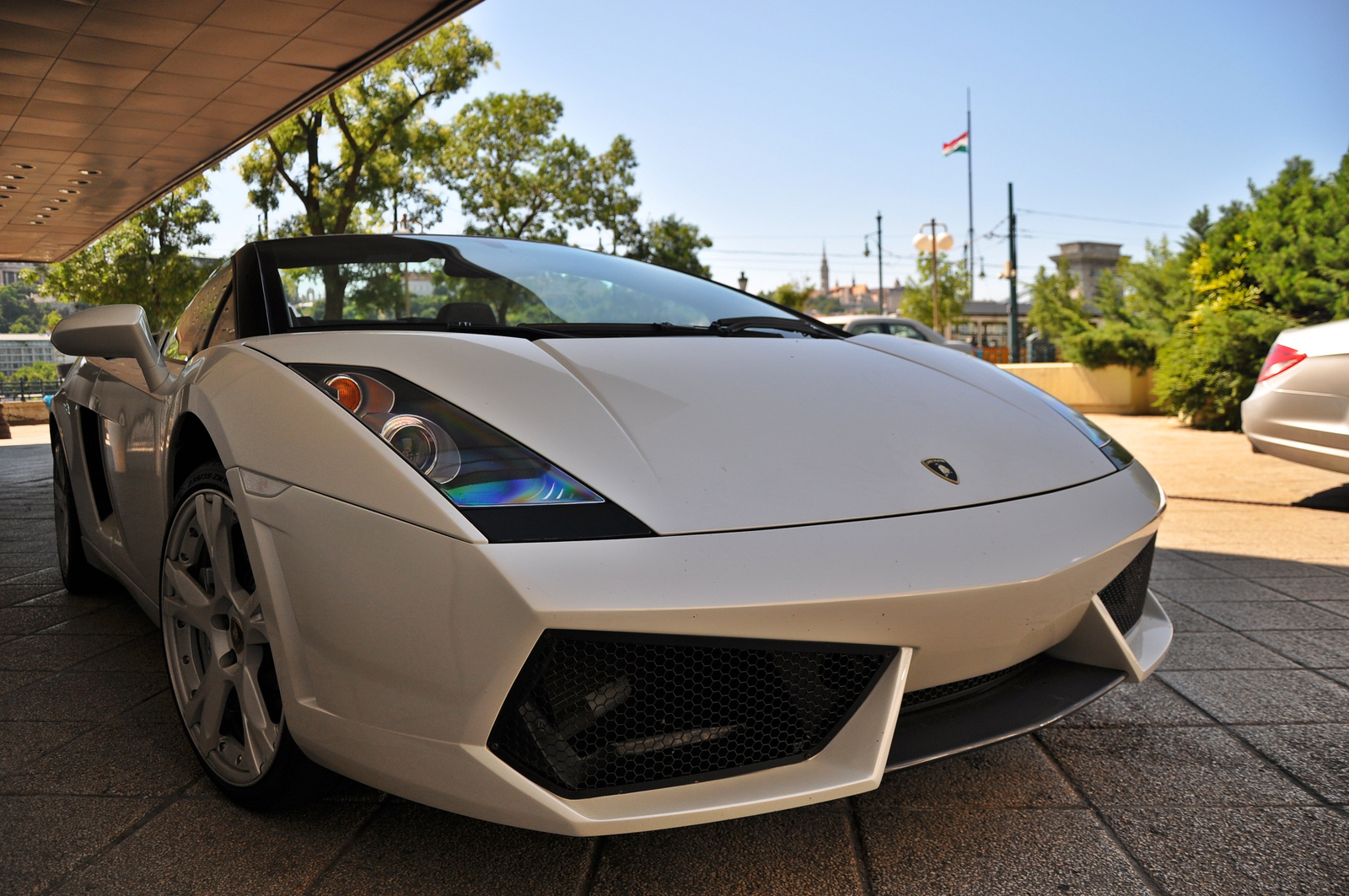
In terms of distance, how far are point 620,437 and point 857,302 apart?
14870 centimetres

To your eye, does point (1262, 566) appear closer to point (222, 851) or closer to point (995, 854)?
point (995, 854)

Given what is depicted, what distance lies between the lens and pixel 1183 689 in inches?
90.4

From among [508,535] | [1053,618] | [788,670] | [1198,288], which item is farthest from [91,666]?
[1198,288]

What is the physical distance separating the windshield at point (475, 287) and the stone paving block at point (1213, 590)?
6.06 feet

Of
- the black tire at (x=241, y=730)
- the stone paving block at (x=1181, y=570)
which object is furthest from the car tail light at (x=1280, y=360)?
the black tire at (x=241, y=730)

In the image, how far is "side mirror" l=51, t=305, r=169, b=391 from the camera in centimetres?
216

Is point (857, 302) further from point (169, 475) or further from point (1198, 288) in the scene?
point (169, 475)

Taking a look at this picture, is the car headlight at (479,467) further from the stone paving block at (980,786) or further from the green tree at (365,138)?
the green tree at (365,138)

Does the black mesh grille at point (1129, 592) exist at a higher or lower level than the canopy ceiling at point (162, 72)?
lower

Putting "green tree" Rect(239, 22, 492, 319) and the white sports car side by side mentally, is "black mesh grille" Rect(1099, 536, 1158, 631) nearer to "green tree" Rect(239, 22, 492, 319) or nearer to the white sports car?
the white sports car

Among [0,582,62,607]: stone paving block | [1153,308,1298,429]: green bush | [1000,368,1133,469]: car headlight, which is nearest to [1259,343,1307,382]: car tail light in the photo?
[1000,368,1133,469]: car headlight

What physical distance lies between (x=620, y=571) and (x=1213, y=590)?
2927mm

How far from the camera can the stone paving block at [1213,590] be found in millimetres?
3240

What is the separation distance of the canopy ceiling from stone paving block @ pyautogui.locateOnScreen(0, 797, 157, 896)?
8.25 meters
